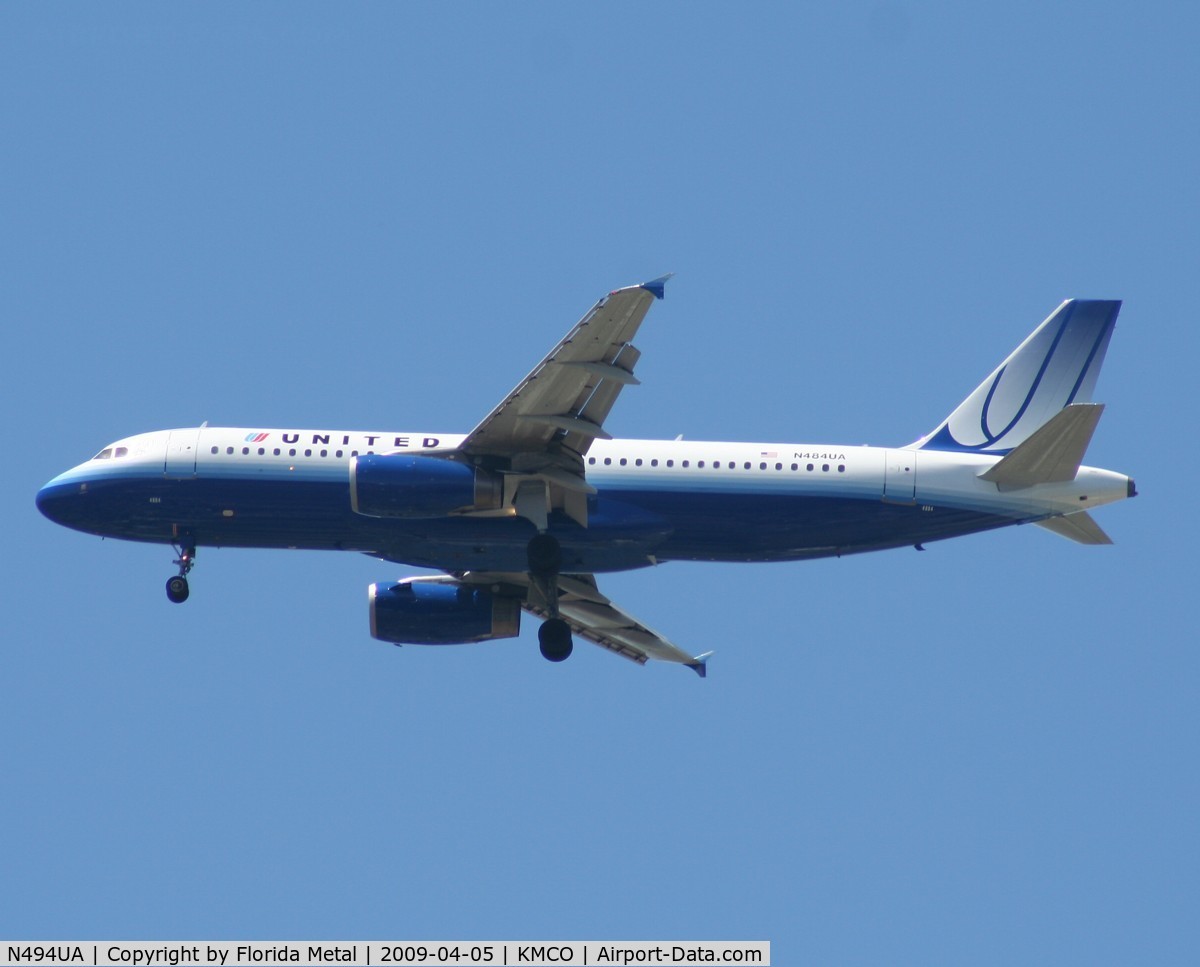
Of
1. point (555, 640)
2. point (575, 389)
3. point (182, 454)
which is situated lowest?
point (555, 640)

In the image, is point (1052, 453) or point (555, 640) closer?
point (1052, 453)

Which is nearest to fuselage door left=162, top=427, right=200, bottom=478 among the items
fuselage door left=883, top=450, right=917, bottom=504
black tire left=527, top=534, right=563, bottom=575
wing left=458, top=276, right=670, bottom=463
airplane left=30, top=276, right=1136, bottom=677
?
airplane left=30, top=276, right=1136, bottom=677

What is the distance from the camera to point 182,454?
51688 millimetres

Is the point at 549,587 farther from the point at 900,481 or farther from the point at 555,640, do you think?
the point at 900,481

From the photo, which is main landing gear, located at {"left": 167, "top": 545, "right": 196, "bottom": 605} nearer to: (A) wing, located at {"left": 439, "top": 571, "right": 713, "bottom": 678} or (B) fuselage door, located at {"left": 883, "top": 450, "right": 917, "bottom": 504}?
(A) wing, located at {"left": 439, "top": 571, "right": 713, "bottom": 678}

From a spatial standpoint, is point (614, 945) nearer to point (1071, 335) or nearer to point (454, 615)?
point (454, 615)

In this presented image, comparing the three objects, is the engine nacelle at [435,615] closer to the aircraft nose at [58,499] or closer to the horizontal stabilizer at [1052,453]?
the aircraft nose at [58,499]

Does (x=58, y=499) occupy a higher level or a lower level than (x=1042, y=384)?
lower

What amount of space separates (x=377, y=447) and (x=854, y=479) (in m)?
11.5

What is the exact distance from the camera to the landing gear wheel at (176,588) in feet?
175

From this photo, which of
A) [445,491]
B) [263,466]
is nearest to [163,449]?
[263,466]

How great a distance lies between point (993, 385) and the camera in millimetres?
52719

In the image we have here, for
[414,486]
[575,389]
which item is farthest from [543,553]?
[575,389]

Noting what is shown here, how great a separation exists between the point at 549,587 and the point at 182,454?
9.55 meters
